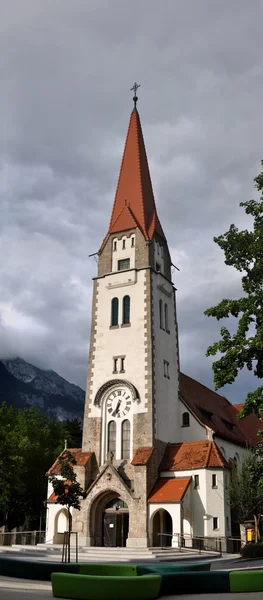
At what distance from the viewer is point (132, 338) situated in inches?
1672

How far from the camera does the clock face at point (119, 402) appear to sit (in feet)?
134

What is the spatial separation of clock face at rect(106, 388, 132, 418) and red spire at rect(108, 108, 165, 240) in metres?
12.1

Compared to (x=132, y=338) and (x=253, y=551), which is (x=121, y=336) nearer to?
(x=132, y=338)

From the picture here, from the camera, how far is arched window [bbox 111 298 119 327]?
44.1 m

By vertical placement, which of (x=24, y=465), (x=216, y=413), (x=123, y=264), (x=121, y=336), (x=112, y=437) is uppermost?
(x=123, y=264)

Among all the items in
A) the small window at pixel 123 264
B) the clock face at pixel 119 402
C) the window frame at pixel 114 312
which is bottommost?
the clock face at pixel 119 402

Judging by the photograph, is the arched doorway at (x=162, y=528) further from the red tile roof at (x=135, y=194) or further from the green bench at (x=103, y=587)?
the green bench at (x=103, y=587)

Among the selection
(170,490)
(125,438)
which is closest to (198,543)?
(170,490)

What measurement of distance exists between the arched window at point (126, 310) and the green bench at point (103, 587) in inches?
1141

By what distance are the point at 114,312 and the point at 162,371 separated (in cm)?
588

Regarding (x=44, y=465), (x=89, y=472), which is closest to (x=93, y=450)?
(x=89, y=472)

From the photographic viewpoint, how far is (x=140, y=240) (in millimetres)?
45562

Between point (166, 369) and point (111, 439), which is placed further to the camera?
point (166, 369)

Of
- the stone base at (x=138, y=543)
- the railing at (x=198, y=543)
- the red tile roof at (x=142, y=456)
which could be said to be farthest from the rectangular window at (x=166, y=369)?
the stone base at (x=138, y=543)
